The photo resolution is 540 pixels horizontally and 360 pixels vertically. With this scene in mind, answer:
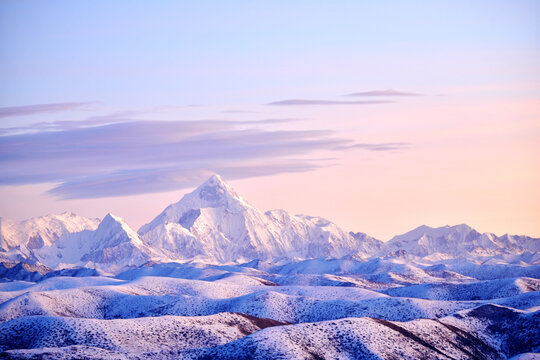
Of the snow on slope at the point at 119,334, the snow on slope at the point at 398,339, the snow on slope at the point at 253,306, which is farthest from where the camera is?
the snow on slope at the point at 253,306

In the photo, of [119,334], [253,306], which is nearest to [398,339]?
[119,334]

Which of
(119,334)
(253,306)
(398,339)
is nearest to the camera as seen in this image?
(398,339)

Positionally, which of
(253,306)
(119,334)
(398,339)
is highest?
(119,334)

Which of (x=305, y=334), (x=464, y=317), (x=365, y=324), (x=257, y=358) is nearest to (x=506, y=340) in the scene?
(x=464, y=317)

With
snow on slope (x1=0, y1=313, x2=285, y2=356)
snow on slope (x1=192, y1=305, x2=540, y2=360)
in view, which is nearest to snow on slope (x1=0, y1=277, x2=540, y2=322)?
snow on slope (x1=192, y1=305, x2=540, y2=360)

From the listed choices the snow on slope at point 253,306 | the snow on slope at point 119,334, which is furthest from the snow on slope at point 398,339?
the snow on slope at point 253,306

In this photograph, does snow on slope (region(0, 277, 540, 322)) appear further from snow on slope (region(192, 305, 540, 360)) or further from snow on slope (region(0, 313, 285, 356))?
snow on slope (region(0, 313, 285, 356))

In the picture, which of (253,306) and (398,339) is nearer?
(398,339)

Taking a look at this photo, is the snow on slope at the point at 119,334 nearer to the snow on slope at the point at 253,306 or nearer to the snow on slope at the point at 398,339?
the snow on slope at the point at 398,339

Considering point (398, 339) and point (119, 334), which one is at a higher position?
point (119, 334)

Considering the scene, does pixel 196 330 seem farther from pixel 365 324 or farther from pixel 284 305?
pixel 284 305

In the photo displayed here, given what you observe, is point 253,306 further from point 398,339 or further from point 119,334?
point 398,339

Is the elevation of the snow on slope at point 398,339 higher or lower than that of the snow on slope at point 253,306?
higher

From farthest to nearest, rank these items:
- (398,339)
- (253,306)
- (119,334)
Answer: (253,306), (119,334), (398,339)
